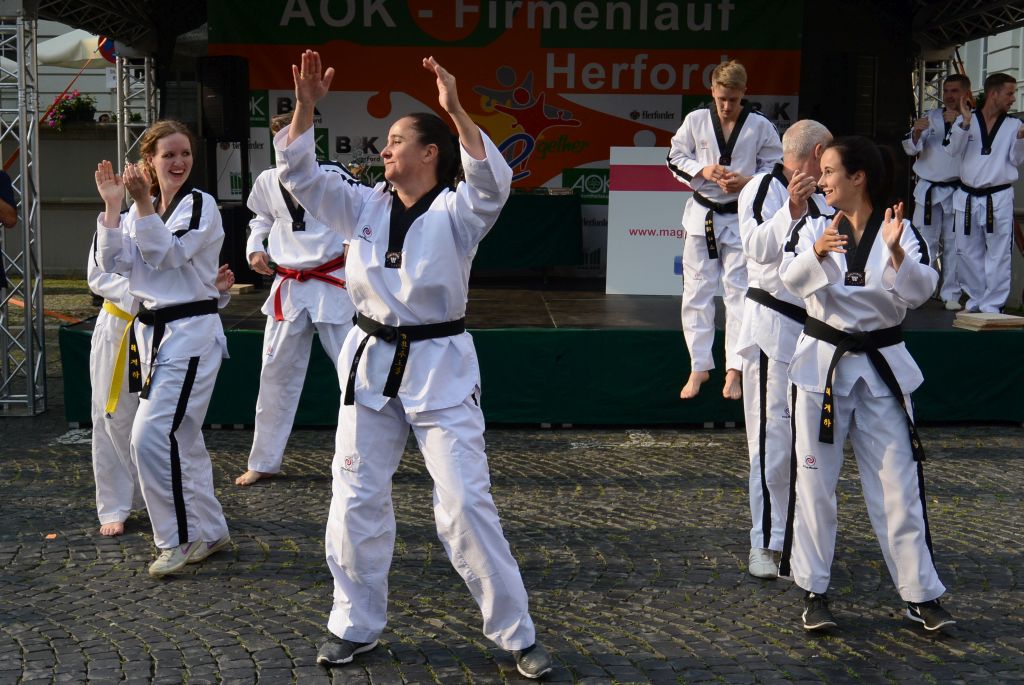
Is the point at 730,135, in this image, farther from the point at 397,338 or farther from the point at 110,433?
the point at 110,433

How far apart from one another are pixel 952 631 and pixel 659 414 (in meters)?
3.89

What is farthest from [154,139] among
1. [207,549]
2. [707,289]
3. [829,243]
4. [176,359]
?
[707,289]

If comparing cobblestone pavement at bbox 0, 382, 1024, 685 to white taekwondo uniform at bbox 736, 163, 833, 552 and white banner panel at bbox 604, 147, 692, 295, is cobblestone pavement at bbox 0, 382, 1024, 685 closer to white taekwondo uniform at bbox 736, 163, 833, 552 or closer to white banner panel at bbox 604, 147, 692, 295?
white taekwondo uniform at bbox 736, 163, 833, 552

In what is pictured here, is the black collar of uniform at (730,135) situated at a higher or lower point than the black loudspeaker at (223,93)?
lower

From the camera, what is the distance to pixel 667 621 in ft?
14.9

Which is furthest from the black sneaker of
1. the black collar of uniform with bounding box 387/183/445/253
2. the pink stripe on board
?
the pink stripe on board

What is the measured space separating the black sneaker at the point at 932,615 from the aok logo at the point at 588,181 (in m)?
10.4

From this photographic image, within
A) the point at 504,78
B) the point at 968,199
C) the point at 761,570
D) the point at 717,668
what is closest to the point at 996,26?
the point at 968,199

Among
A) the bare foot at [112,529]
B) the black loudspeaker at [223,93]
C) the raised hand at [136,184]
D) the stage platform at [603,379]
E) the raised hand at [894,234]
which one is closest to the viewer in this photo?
the raised hand at [894,234]

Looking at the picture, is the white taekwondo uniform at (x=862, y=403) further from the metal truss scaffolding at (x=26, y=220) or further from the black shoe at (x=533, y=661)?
the metal truss scaffolding at (x=26, y=220)

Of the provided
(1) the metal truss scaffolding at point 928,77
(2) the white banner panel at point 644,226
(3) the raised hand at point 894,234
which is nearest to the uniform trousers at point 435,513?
(3) the raised hand at point 894,234

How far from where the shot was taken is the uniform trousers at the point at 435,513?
12.7 feet

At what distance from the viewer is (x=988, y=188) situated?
974 centimetres

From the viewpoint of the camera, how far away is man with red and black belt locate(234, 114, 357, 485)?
665 cm
